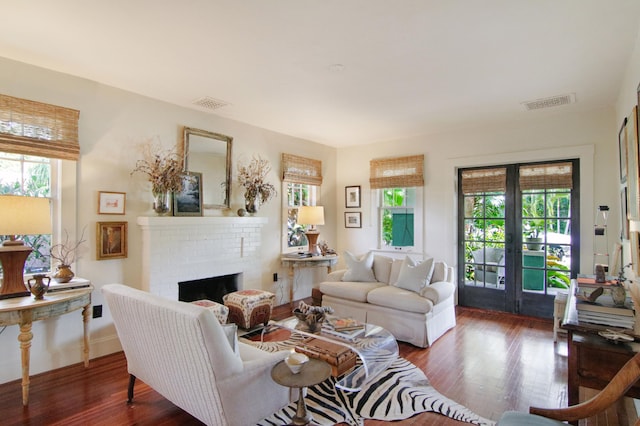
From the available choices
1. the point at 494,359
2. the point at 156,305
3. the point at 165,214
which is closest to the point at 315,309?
the point at 156,305

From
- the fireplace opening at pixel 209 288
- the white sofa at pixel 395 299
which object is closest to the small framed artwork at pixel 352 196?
the white sofa at pixel 395 299

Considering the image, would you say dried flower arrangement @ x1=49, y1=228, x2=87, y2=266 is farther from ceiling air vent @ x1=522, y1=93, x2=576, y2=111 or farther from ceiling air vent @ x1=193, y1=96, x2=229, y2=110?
ceiling air vent @ x1=522, y1=93, x2=576, y2=111

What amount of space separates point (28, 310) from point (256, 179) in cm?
283

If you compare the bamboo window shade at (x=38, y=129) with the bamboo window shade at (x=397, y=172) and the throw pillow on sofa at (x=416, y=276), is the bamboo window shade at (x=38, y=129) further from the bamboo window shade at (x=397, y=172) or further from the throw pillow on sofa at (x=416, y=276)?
the bamboo window shade at (x=397, y=172)

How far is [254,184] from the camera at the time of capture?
463 cm

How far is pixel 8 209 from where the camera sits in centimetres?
243

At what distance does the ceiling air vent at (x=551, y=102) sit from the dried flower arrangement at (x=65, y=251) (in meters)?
4.98

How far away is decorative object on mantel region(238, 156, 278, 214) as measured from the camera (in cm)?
461

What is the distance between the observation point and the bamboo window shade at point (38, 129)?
9.16ft

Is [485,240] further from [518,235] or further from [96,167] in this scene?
[96,167]

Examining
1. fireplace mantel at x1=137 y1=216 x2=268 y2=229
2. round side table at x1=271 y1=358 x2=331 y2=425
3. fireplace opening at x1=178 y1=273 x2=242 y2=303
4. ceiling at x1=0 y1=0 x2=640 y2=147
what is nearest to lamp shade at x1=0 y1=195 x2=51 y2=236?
fireplace mantel at x1=137 y1=216 x2=268 y2=229

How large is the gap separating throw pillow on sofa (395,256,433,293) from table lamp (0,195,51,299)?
347cm

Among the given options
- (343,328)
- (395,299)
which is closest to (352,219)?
(395,299)

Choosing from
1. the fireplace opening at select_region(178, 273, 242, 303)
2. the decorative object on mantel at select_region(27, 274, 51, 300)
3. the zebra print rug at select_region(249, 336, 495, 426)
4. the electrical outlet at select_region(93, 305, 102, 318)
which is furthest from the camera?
the fireplace opening at select_region(178, 273, 242, 303)
